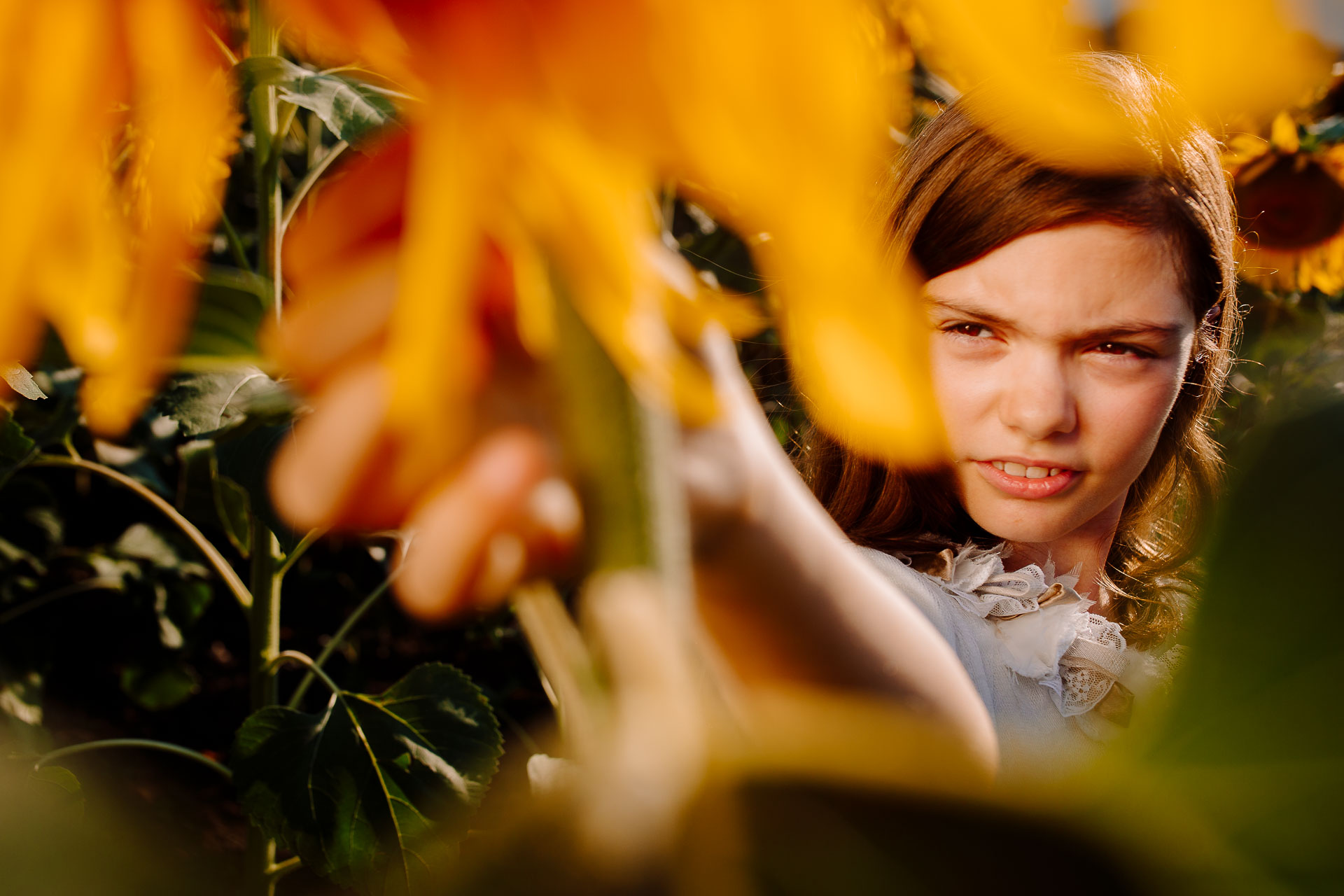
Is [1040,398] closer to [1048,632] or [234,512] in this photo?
[1048,632]

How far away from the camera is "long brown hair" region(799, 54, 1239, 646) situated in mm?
675

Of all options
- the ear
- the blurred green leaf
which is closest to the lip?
the ear

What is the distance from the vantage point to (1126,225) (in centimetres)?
67

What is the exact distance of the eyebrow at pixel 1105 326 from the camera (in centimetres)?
65

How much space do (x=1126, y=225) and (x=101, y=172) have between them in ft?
2.18

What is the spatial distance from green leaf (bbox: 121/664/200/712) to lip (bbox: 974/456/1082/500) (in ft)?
3.45

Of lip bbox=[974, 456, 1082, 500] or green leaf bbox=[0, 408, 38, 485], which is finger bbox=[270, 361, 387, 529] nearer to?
green leaf bbox=[0, 408, 38, 485]

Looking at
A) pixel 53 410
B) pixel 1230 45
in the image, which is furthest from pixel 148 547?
pixel 1230 45

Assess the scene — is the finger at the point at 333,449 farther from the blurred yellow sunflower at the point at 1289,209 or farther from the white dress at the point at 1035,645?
the blurred yellow sunflower at the point at 1289,209

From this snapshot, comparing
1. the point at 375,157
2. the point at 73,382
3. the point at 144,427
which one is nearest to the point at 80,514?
the point at 144,427

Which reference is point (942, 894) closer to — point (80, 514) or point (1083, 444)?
point (1083, 444)

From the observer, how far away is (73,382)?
2.51ft

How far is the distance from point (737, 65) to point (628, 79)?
13mm

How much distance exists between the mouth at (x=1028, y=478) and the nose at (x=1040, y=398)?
34 millimetres
